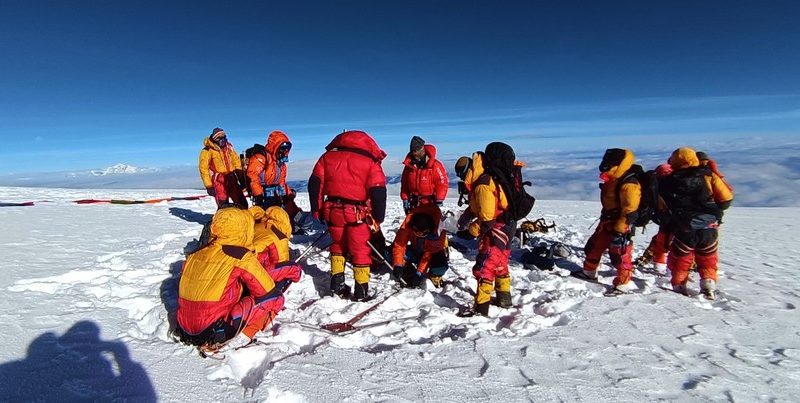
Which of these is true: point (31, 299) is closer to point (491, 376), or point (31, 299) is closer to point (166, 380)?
point (166, 380)

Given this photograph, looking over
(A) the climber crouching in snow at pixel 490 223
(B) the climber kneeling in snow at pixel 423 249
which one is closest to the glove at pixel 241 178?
(B) the climber kneeling in snow at pixel 423 249

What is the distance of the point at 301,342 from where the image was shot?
12.9 feet

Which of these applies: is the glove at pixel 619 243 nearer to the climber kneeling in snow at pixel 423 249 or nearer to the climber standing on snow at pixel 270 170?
the climber kneeling in snow at pixel 423 249

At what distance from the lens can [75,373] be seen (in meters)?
2.98

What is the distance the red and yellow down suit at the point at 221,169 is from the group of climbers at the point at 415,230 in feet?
11.8

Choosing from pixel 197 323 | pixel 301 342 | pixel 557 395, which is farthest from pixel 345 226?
pixel 557 395

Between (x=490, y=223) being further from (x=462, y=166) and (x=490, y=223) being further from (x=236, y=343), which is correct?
(x=236, y=343)

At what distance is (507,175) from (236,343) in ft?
11.6

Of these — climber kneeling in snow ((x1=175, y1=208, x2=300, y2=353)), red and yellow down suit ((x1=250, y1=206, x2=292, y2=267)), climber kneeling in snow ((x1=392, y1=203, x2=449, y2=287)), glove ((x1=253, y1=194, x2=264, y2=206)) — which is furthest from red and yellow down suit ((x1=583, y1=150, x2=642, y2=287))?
glove ((x1=253, y1=194, x2=264, y2=206))

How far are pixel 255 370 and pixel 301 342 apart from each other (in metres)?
0.64

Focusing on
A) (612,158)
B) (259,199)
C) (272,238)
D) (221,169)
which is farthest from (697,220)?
(221,169)

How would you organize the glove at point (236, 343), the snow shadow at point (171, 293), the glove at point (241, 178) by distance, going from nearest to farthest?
the glove at point (236, 343), the snow shadow at point (171, 293), the glove at point (241, 178)

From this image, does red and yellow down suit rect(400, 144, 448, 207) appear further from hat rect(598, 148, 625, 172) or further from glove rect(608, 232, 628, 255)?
glove rect(608, 232, 628, 255)

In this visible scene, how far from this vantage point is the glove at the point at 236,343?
11.6ft
